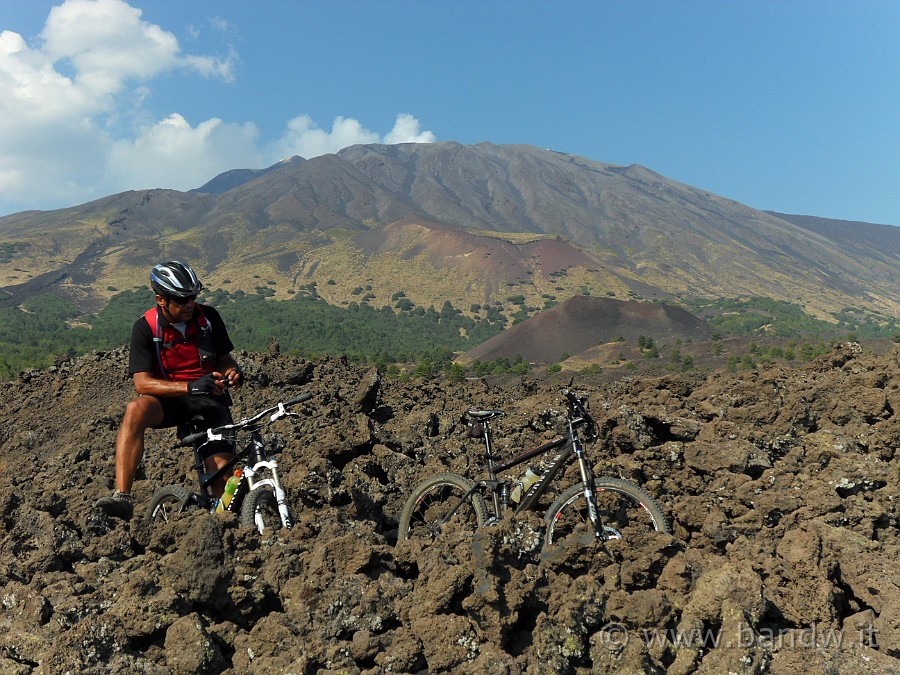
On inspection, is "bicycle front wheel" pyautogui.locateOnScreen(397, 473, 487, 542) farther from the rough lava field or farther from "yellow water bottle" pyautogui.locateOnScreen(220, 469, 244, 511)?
"yellow water bottle" pyautogui.locateOnScreen(220, 469, 244, 511)

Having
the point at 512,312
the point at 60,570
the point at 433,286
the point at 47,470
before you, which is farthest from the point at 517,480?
the point at 433,286

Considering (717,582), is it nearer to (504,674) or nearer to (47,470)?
(504,674)

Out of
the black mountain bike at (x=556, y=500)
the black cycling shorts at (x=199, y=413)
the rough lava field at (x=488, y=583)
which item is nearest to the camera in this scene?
the rough lava field at (x=488, y=583)

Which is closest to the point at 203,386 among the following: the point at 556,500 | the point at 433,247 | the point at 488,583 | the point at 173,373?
the point at 173,373

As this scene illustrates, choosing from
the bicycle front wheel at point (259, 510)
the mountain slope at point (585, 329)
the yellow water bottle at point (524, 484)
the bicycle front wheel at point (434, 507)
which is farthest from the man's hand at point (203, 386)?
the mountain slope at point (585, 329)

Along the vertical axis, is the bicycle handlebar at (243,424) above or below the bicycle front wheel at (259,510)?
above

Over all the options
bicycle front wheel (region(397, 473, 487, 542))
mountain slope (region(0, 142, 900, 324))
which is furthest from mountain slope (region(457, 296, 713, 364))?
bicycle front wheel (region(397, 473, 487, 542))

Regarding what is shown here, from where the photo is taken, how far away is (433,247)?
115m

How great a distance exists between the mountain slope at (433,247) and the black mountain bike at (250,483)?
308ft

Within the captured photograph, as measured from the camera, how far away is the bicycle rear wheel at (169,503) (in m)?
4.36

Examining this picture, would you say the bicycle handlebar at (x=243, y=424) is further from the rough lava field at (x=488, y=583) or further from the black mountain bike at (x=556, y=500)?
the black mountain bike at (x=556, y=500)

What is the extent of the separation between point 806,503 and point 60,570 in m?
4.55

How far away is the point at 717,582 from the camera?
2994 mm

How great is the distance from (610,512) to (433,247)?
112m
